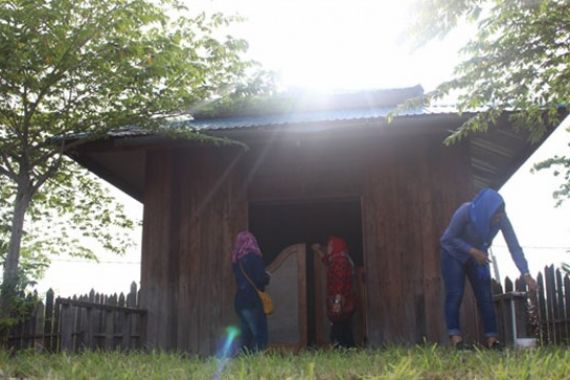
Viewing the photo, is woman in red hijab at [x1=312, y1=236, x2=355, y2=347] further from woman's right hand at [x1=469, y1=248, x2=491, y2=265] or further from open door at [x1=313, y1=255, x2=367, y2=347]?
woman's right hand at [x1=469, y1=248, x2=491, y2=265]

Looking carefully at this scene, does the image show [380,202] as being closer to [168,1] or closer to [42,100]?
[168,1]

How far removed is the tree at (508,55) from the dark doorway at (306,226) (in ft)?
21.3

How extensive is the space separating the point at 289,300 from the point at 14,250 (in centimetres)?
403

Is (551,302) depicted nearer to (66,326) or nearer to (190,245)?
(190,245)

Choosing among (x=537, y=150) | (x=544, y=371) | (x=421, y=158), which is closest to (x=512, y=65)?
(x=421, y=158)

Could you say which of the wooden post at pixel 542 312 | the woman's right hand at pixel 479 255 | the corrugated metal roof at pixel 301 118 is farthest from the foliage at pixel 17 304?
the wooden post at pixel 542 312

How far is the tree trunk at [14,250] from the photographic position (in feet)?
26.6

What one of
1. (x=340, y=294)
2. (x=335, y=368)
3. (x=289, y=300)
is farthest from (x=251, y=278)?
(x=335, y=368)

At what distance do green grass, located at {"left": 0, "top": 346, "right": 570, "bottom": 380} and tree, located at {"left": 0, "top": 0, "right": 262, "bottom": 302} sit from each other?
3577mm

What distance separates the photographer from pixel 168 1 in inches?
386

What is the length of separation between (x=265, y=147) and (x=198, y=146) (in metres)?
1.06

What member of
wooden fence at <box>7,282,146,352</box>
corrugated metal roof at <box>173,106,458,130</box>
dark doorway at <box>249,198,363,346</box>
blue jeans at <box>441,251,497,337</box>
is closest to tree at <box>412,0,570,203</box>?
corrugated metal roof at <box>173,106,458,130</box>

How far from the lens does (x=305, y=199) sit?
1002cm

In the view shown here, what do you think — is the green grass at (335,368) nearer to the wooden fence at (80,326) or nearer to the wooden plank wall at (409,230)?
the wooden fence at (80,326)
